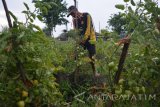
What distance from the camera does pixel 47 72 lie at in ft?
7.23

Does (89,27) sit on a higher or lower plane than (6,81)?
higher

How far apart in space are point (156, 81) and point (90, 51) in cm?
422

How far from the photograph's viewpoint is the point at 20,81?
6.89 ft

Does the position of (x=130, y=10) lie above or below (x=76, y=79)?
above

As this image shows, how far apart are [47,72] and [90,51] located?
4.50 metres

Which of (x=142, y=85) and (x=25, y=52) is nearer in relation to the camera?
(x=25, y=52)

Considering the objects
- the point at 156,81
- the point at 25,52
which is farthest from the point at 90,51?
the point at 25,52

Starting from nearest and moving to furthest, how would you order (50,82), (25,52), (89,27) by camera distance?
(25,52) < (50,82) < (89,27)

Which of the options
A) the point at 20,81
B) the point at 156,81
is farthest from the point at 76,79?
the point at 20,81

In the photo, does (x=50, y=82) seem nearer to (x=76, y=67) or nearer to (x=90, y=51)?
(x=76, y=67)

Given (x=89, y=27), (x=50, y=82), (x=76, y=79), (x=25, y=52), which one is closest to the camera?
(x=25, y=52)

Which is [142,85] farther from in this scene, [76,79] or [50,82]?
[76,79]

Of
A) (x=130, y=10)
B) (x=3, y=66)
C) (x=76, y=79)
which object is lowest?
(x=76, y=79)

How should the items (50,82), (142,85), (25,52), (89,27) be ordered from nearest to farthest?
(25,52) → (50,82) → (142,85) → (89,27)
